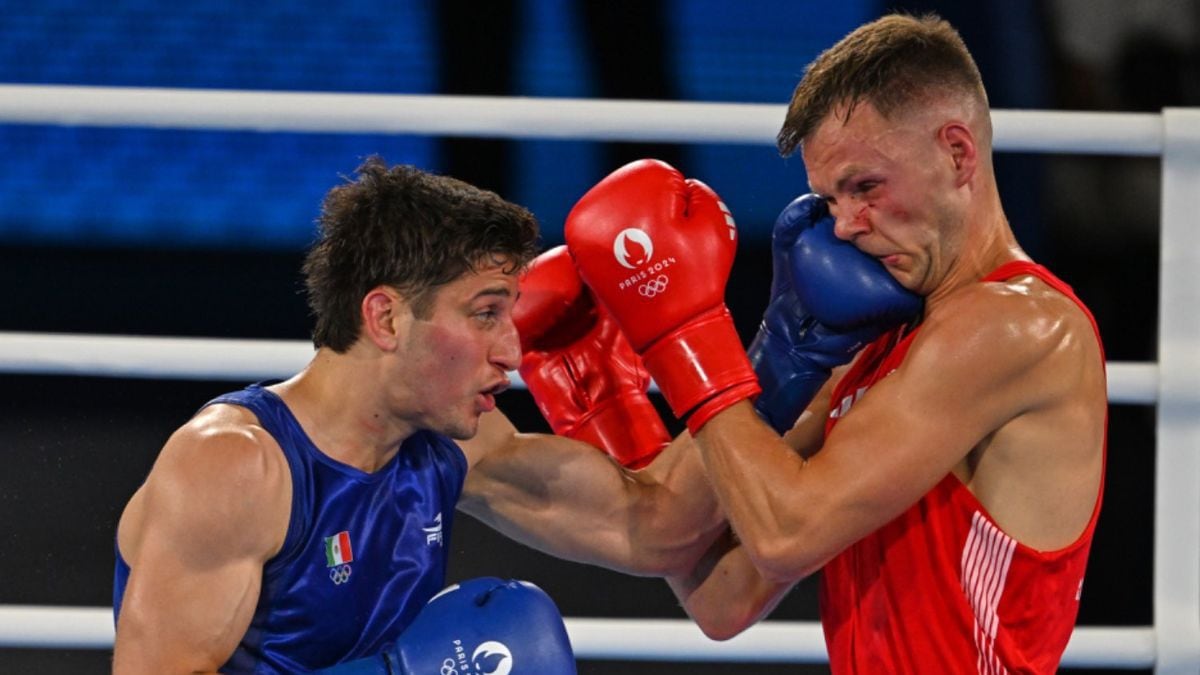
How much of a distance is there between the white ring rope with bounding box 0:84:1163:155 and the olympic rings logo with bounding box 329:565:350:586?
0.92 meters

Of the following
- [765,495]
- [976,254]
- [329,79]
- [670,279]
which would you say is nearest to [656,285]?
[670,279]

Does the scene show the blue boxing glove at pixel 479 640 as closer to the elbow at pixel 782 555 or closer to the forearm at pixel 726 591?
the elbow at pixel 782 555

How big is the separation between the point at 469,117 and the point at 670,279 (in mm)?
763

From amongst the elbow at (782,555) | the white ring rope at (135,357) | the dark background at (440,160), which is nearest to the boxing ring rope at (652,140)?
the white ring rope at (135,357)

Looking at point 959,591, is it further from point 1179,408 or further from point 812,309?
point 1179,408

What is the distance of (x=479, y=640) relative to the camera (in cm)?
209

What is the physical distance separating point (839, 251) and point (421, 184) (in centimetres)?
60

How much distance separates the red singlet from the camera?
6.81 ft

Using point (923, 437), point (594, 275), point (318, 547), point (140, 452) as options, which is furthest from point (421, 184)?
point (140, 452)

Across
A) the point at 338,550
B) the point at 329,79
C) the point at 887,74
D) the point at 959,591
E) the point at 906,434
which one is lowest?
the point at 959,591

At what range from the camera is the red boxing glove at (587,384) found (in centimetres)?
258

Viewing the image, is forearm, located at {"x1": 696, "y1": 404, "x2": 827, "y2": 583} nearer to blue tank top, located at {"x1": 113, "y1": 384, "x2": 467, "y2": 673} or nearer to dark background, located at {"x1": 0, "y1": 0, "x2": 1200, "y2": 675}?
blue tank top, located at {"x1": 113, "y1": 384, "x2": 467, "y2": 673}

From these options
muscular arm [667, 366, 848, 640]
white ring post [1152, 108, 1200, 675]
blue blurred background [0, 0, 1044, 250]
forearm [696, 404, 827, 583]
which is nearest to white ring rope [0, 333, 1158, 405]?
muscular arm [667, 366, 848, 640]

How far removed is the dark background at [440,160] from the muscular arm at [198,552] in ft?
7.00
